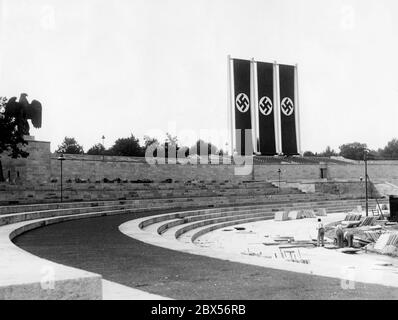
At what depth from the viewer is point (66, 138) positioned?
81875mm

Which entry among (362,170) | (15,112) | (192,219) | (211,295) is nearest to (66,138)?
(362,170)

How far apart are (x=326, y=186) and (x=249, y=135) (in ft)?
83.6

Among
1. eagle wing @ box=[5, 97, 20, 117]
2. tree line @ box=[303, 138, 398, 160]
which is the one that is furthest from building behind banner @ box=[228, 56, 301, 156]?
tree line @ box=[303, 138, 398, 160]

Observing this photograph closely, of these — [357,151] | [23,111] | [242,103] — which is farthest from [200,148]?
[23,111]

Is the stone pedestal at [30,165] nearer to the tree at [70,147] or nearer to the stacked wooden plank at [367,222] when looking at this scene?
the stacked wooden plank at [367,222]

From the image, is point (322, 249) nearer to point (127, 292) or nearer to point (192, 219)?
point (192, 219)

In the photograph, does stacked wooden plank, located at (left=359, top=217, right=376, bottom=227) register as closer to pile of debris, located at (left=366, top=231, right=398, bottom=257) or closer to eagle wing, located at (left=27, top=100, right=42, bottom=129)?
pile of debris, located at (left=366, top=231, right=398, bottom=257)

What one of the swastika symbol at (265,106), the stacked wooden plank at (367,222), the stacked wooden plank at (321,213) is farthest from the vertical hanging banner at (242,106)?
the stacked wooden plank at (321,213)

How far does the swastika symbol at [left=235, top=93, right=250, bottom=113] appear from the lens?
25.8m

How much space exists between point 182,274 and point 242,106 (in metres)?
19.6

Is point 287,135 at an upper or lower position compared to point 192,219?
upper

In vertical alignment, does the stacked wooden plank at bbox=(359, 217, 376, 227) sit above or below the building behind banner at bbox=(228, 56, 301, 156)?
below

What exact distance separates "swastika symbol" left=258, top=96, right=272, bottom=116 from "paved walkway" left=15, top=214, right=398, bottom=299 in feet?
54.1
